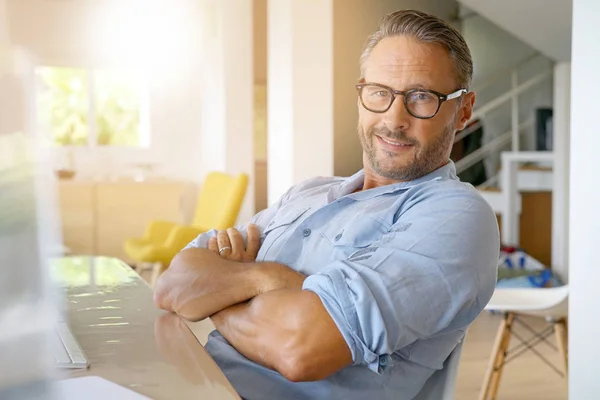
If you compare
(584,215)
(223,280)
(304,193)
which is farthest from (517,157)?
(223,280)

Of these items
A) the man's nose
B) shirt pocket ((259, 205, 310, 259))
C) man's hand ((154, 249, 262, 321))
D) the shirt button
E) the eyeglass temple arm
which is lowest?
the shirt button

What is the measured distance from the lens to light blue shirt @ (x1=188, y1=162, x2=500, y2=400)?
1.00 metres

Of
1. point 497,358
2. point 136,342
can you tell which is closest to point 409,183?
point 136,342

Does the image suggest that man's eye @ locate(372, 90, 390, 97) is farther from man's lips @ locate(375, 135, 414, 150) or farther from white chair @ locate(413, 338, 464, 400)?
white chair @ locate(413, 338, 464, 400)

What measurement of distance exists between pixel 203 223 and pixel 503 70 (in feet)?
10.1

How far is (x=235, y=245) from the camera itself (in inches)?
57.2

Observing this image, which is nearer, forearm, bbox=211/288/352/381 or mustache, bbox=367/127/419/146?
forearm, bbox=211/288/352/381

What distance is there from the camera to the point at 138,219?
5.95 metres

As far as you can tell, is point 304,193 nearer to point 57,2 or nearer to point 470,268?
point 470,268

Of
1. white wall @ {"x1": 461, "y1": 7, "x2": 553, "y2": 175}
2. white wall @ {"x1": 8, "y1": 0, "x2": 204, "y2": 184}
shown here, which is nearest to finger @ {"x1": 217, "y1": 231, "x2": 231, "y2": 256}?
white wall @ {"x1": 461, "y1": 7, "x2": 553, "y2": 175}

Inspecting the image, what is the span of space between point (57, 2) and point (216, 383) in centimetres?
604

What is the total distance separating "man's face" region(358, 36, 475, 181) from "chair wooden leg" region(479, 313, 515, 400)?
1.38m

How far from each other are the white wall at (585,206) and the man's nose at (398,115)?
2.14ft

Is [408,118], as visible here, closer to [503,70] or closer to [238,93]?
[238,93]
